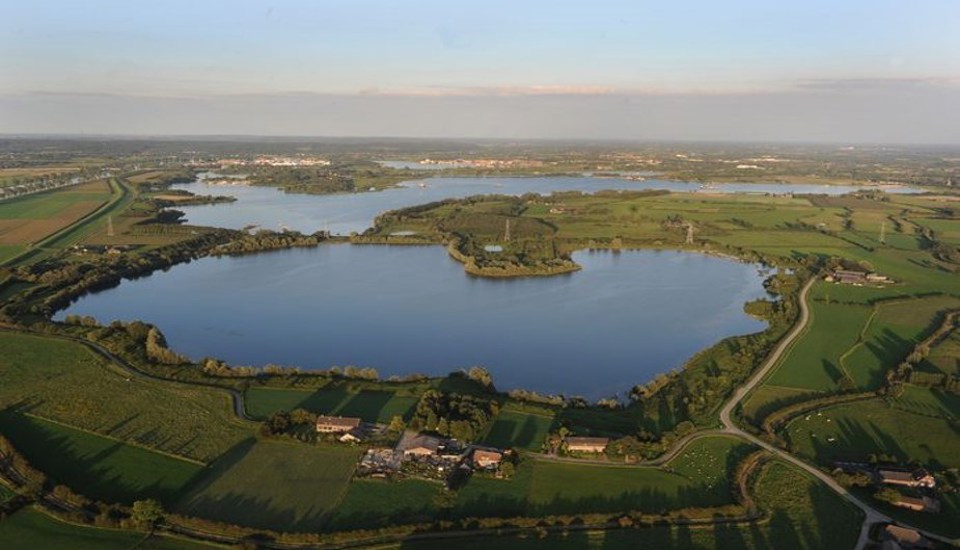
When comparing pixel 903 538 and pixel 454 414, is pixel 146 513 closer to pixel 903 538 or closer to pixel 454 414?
pixel 454 414

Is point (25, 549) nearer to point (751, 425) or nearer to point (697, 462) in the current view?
point (697, 462)

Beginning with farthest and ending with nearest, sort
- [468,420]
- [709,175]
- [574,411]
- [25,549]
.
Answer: [709,175] < [574,411] < [468,420] < [25,549]

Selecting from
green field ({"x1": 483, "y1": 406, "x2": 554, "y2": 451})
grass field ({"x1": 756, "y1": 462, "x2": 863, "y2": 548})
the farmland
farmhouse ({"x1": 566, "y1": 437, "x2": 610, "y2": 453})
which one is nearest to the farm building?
the farmland

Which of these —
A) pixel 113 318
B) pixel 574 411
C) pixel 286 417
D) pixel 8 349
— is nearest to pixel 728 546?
pixel 574 411

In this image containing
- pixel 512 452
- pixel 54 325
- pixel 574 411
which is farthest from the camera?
pixel 54 325

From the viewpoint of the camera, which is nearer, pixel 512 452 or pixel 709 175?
pixel 512 452

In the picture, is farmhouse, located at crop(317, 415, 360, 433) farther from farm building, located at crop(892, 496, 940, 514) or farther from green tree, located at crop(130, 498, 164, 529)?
farm building, located at crop(892, 496, 940, 514)

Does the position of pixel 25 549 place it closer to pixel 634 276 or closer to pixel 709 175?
pixel 634 276
